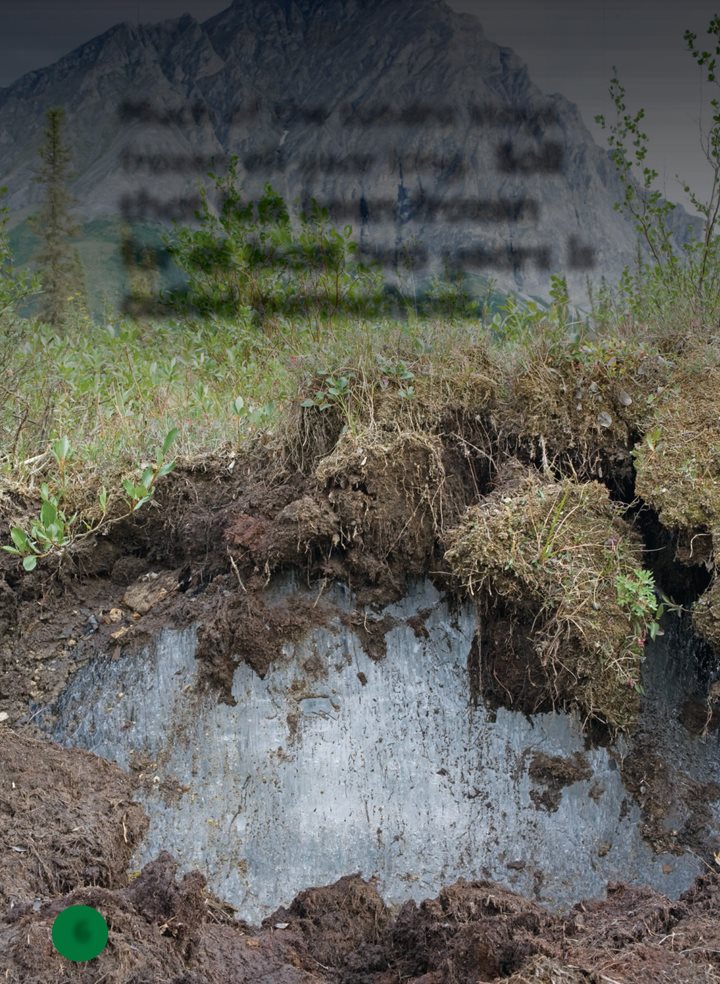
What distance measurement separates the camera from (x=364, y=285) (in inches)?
228

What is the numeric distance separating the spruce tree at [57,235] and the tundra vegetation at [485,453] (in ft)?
17.8

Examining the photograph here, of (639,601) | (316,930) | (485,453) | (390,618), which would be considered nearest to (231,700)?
(390,618)

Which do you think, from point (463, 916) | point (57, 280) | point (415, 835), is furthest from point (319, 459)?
point (57, 280)

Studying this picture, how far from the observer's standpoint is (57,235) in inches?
421

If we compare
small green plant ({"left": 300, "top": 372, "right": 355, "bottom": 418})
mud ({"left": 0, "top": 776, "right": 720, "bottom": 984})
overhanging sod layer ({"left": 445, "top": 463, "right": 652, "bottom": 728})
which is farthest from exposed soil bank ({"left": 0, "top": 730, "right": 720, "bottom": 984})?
small green plant ({"left": 300, "top": 372, "right": 355, "bottom": 418})

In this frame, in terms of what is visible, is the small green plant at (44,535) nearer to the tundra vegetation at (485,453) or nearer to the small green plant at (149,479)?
the tundra vegetation at (485,453)

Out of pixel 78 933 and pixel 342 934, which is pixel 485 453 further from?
pixel 78 933

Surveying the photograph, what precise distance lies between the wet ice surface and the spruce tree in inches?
281

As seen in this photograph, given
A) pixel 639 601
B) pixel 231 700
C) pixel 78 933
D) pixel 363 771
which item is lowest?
pixel 363 771

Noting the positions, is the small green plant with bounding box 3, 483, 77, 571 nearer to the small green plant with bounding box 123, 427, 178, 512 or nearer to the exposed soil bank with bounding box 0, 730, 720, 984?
the small green plant with bounding box 123, 427, 178, 512

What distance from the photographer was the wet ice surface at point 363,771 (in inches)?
116

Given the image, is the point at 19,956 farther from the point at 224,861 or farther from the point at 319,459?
the point at 319,459

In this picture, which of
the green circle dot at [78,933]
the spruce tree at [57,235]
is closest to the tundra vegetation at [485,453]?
the green circle dot at [78,933]

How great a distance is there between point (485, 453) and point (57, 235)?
356 inches
